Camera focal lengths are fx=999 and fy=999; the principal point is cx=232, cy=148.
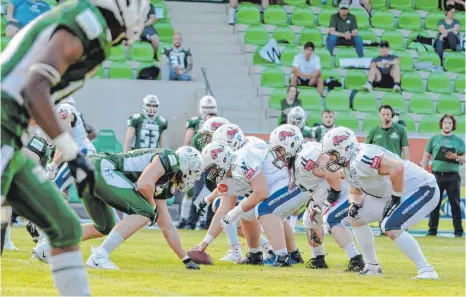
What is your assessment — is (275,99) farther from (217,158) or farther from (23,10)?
(217,158)

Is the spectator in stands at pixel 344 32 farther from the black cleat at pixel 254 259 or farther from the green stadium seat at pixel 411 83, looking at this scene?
the black cleat at pixel 254 259

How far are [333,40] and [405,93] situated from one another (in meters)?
1.82

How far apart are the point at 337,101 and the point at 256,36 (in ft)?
7.55

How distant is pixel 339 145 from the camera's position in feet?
28.9

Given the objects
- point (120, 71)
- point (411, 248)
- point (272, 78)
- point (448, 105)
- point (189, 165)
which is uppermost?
point (189, 165)

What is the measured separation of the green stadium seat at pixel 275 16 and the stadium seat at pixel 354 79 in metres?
1.88

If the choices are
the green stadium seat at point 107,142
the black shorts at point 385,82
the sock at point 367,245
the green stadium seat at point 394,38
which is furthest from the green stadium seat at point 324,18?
the sock at point 367,245

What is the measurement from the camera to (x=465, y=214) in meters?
17.3

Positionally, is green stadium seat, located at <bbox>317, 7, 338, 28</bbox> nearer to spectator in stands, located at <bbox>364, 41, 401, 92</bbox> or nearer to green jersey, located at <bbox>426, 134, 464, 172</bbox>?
spectator in stands, located at <bbox>364, 41, 401, 92</bbox>

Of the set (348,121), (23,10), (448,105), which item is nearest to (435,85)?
(448,105)

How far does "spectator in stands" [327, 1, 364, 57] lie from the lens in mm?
20375

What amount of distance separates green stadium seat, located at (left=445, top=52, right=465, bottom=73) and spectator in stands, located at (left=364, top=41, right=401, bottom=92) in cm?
209

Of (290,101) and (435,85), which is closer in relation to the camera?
(290,101)

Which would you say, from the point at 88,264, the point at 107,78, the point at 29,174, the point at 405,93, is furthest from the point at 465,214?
the point at 29,174
